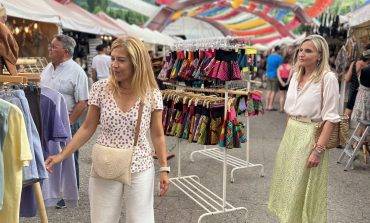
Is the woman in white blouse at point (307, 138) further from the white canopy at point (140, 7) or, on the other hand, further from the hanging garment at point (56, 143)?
the white canopy at point (140, 7)

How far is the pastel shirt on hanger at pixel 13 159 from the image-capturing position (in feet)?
7.54

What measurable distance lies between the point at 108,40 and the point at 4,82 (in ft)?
44.9

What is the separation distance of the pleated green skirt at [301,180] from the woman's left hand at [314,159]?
8cm

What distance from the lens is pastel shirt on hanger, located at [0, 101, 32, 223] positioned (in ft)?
7.54

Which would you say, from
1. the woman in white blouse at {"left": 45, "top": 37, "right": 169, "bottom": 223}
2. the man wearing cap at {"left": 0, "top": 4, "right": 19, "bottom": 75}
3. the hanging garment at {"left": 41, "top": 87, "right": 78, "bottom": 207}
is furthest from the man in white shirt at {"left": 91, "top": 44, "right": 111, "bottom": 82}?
Answer: the woman in white blouse at {"left": 45, "top": 37, "right": 169, "bottom": 223}

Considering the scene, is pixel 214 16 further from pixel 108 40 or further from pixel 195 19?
pixel 108 40

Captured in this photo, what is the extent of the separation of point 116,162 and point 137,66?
569 mm

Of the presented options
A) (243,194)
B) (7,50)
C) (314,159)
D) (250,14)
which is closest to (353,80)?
(243,194)

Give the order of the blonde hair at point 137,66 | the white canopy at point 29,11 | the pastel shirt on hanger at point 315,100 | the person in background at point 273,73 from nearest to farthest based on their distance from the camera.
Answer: the blonde hair at point 137,66 → the pastel shirt on hanger at point 315,100 → the white canopy at point 29,11 → the person in background at point 273,73

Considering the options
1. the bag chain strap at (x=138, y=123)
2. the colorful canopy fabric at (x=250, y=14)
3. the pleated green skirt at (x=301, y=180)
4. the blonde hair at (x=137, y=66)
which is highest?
the colorful canopy fabric at (x=250, y=14)

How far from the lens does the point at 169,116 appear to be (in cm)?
511

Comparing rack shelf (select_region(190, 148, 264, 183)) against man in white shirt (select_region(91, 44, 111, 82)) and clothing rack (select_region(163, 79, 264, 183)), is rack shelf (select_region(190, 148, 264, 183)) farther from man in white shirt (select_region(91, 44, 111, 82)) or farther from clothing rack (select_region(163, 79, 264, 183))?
man in white shirt (select_region(91, 44, 111, 82))

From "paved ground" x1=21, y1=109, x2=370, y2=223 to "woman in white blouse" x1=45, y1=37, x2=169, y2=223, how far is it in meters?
1.73

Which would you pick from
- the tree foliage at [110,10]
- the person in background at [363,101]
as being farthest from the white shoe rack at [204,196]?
the tree foliage at [110,10]
